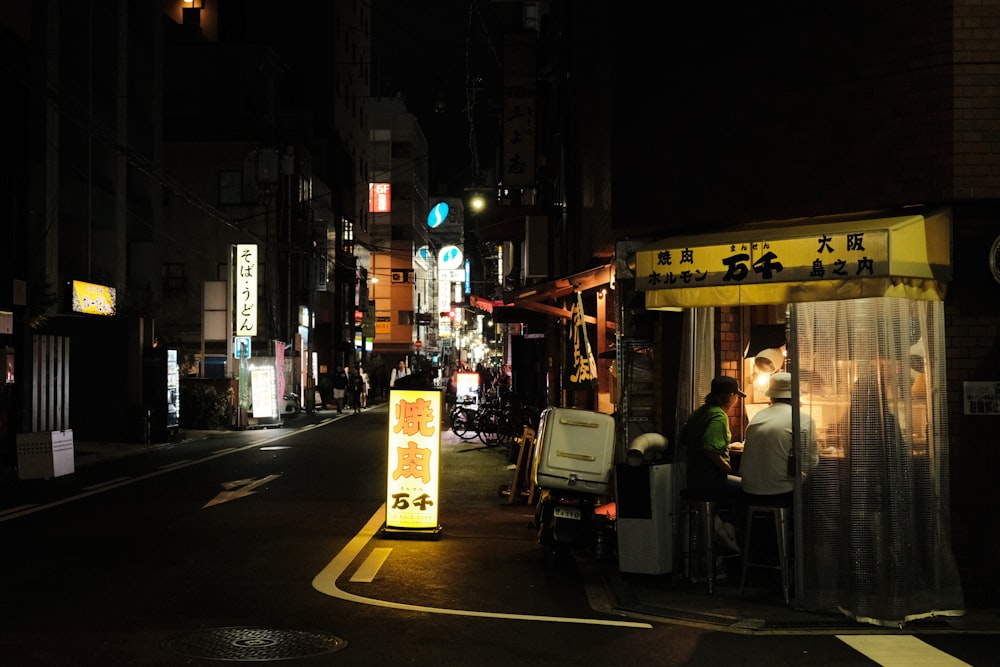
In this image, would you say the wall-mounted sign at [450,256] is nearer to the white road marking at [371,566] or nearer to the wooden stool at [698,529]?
the white road marking at [371,566]

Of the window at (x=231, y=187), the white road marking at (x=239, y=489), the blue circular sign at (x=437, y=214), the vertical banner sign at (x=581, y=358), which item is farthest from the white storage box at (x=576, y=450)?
the window at (x=231, y=187)

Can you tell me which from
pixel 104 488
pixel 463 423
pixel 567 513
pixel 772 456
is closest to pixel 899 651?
pixel 772 456

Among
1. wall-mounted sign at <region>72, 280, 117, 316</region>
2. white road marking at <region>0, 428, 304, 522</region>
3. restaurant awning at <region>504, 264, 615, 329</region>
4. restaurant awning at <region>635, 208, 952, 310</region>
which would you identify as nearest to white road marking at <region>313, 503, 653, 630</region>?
restaurant awning at <region>635, 208, 952, 310</region>

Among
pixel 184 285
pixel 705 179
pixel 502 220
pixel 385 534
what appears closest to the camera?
pixel 705 179

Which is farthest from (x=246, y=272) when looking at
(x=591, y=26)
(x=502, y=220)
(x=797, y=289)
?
(x=797, y=289)

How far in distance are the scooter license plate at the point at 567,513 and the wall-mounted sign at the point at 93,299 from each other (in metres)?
22.6

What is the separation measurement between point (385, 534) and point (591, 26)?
26.8 ft

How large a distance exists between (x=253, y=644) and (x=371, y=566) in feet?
11.1

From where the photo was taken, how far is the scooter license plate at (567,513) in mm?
11203

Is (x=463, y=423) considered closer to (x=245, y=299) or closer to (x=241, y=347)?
(x=241, y=347)

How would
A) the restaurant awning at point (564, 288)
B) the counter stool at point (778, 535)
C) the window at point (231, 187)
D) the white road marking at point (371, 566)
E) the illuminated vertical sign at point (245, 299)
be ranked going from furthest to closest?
1. the window at point (231, 187)
2. the illuminated vertical sign at point (245, 299)
3. the restaurant awning at point (564, 288)
4. the white road marking at point (371, 566)
5. the counter stool at point (778, 535)

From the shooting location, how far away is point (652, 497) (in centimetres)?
1039

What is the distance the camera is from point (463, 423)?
103 ft

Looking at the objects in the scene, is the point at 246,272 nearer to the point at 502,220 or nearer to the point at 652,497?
the point at 502,220
